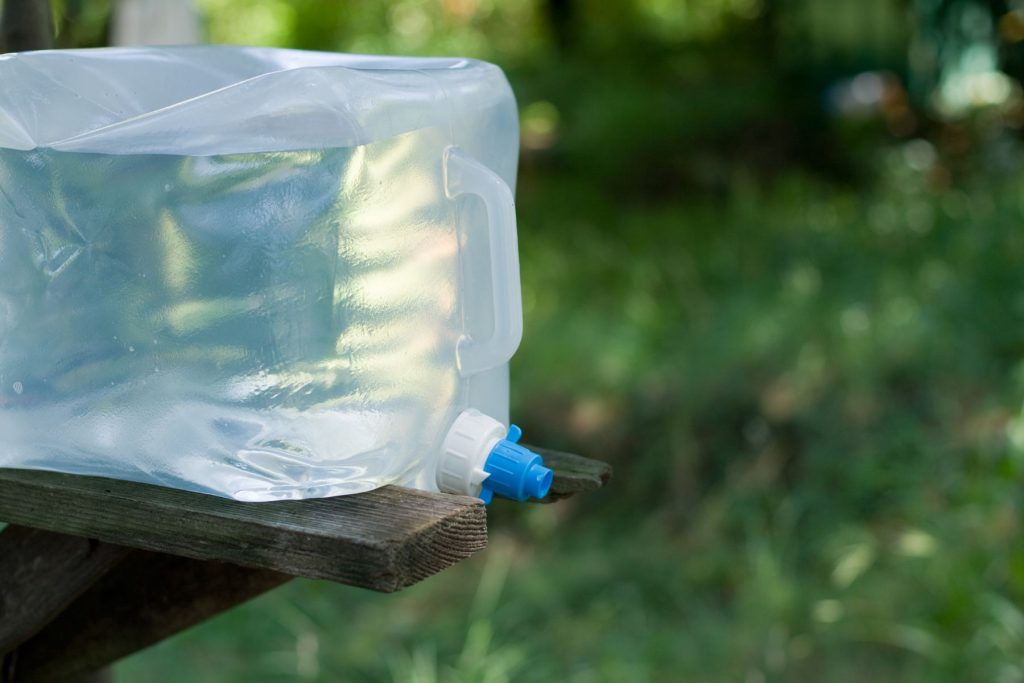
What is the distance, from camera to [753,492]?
10.8 feet

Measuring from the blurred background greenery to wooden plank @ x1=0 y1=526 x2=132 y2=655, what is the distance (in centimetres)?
112

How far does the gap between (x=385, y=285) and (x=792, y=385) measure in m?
2.72

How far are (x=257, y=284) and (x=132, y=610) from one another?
62cm

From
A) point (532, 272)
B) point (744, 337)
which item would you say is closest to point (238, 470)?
point (744, 337)

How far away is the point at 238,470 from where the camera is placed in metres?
1.01

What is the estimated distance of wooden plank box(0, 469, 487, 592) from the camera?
0.90 metres

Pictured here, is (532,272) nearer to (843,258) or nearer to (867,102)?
(843,258)

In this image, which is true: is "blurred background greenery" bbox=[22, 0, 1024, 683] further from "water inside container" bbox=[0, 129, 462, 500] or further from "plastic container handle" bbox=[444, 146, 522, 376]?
"plastic container handle" bbox=[444, 146, 522, 376]

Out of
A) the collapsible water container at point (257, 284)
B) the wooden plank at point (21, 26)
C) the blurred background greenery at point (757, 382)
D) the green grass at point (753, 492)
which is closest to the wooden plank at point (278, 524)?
the collapsible water container at point (257, 284)

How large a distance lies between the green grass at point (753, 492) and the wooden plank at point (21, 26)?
1.62 meters

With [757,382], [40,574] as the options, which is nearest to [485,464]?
[40,574]

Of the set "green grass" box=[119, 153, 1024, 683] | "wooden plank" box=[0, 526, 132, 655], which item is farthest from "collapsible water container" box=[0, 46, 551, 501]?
"green grass" box=[119, 153, 1024, 683]

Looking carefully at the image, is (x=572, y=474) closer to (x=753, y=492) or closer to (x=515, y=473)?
(x=515, y=473)

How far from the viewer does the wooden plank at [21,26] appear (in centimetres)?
146
